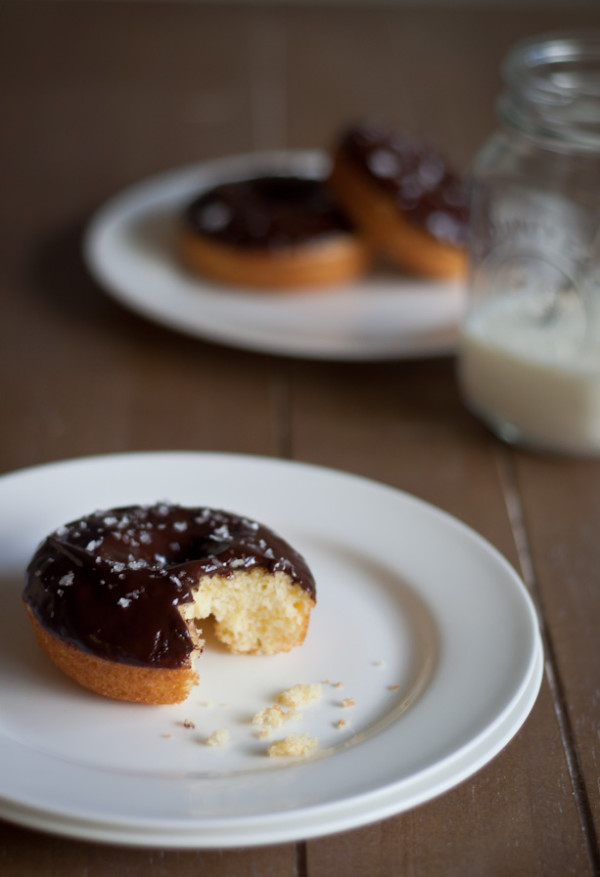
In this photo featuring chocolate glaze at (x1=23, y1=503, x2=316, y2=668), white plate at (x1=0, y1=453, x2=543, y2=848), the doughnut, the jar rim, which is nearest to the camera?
white plate at (x1=0, y1=453, x2=543, y2=848)

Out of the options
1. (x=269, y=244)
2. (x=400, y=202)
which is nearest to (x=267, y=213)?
(x=269, y=244)

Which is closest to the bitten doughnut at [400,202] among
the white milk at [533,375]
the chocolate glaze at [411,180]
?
the chocolate glaze at [411,180]

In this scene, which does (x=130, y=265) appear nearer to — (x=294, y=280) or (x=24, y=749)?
(x=294, y=280)

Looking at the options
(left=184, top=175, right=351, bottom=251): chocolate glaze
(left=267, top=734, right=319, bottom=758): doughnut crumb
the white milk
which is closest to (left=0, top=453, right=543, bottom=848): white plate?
(left=267, top=734, right=319, bottom=758): doughnut crumb

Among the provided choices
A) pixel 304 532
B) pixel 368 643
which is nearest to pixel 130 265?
pixel 304 532

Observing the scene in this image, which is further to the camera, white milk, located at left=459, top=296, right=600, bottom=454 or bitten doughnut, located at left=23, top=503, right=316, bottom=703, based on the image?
white milk, located at left=459, top=296, right=600, bottom=454

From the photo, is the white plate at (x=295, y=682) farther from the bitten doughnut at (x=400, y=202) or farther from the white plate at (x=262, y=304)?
the bitten doughnut at (x=400, y=202)

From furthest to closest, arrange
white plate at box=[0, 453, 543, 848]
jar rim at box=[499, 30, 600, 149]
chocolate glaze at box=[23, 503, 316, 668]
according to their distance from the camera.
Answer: jar rim at box=[499, 30, 600, 149] < chocolate glaze at box=[23, 503, 316, 668] < white plate at box=[0, 453, 543, 848]

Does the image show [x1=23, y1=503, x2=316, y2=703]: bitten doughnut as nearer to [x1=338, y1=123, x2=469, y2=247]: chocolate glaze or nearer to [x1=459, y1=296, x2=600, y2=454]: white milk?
[x1=459, y1=296, x2=600, y2=454]: white milk
